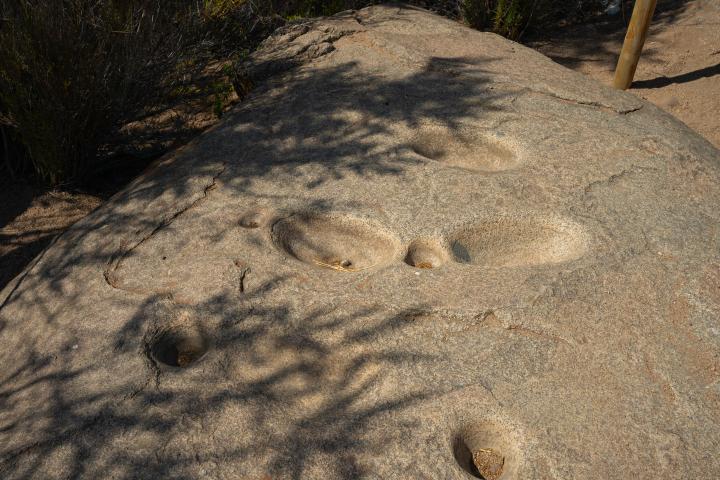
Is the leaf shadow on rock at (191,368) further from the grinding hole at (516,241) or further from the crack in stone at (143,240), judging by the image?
the grinding hole at (516,241)

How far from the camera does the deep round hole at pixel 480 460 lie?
2029 millimetres

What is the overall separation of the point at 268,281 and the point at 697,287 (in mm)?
1522

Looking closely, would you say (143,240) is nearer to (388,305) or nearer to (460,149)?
(388,305)

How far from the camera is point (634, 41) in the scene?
15.1 ft

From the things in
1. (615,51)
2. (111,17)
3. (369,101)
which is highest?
(111,17)

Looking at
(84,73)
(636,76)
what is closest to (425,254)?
(84,73)

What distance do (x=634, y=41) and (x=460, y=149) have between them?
75.8 inches

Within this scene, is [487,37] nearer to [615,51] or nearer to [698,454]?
[615,51]

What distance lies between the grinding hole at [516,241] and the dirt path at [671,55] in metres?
2.31

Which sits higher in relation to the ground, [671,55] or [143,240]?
[143,240]

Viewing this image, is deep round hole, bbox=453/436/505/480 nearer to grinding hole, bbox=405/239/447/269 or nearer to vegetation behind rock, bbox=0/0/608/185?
grinding hole, bbox=405/239/447/269

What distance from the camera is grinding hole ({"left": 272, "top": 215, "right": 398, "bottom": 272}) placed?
279 centimetres

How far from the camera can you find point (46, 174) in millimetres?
3912

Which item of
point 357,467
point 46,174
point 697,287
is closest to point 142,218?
point 46,174
